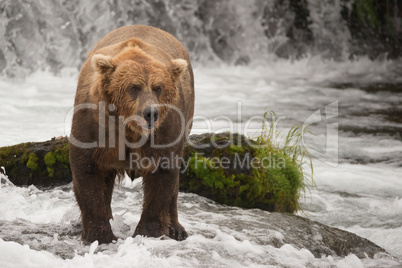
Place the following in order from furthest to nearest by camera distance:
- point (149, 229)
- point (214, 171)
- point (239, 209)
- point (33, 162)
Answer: point (214, 171)
point (33, 162)
point (239, 209)
point (149, 229)

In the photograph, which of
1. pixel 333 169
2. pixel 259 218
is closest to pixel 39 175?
pixel 259 218

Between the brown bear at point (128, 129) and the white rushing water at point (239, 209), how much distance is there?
31 centimetres

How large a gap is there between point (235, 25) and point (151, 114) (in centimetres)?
1295

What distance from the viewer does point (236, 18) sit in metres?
17.1

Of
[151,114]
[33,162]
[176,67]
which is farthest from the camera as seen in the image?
[33,162]

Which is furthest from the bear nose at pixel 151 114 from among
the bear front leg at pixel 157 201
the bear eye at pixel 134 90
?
the bear front leg at pixel 157 201

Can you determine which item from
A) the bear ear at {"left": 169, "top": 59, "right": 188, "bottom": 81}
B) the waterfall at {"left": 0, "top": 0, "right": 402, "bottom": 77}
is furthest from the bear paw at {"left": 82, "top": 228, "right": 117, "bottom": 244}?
the waterfall at {"left": 0, "top": 0, "right": 402, "bottom": 77}

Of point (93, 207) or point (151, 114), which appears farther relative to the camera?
point (93, 207)

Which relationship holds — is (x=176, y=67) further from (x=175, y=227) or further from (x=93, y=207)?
(x=175, y=227)

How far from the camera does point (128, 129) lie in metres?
4.79

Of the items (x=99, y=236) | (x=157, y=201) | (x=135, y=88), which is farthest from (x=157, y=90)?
(x=99, y=236)

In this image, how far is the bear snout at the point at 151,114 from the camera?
4496mm

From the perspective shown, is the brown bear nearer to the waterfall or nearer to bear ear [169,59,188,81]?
bear ear [169,59,188,81]

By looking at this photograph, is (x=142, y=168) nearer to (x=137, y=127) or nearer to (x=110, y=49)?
(x=137, y=127)
